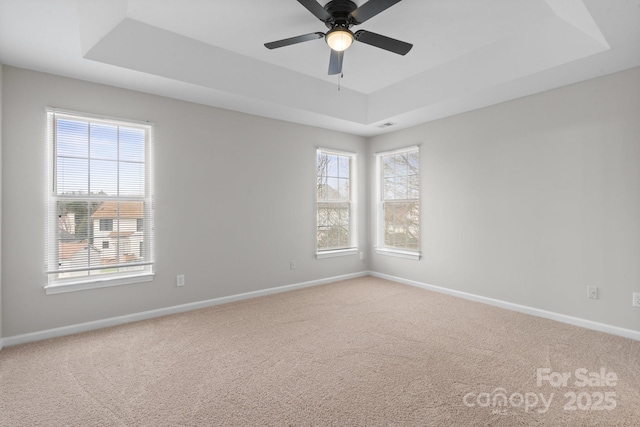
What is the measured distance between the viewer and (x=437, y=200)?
4555 millimetres

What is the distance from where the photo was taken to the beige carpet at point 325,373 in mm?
1868

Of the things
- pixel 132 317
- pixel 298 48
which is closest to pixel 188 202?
pixel 132 317

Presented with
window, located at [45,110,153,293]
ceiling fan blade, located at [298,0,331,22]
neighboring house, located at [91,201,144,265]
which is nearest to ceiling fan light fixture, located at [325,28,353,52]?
ceiling fan blade, located at [298,0,331,22]

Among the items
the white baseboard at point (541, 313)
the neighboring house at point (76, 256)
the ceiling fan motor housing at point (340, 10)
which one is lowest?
the white baseboard at point (541, 313)

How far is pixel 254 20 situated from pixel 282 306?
10.1ft

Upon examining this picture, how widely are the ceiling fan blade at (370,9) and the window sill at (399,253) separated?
3437 millimetres

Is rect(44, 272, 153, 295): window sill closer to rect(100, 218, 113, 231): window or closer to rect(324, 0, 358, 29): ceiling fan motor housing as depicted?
rect(100, 218, 113, 231): window

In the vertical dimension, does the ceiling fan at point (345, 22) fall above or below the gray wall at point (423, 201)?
above

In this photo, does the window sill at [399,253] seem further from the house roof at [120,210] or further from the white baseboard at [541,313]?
the house roof at [120,210]

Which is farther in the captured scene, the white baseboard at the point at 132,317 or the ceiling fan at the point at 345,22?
the white baseboard at the point at 132,317

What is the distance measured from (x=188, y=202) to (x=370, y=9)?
9.23ft

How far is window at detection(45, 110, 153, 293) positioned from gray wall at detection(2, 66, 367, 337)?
0.32 ft

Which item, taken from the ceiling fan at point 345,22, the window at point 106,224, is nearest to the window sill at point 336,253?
the window at point 106,224

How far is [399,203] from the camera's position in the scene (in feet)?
17.0
